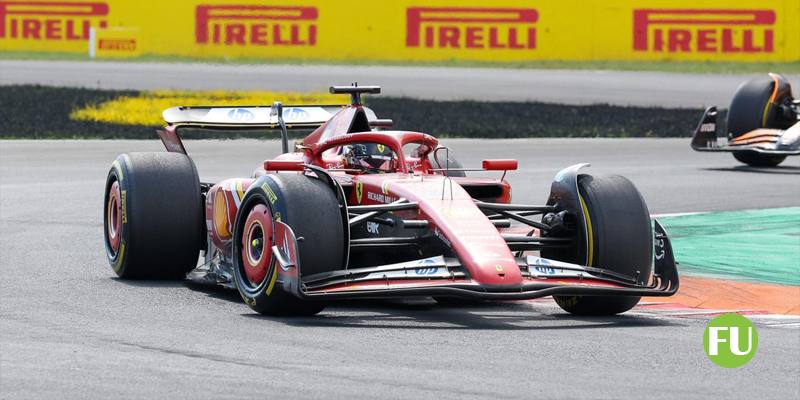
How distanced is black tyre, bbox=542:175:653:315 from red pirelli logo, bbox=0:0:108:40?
25.5 meters

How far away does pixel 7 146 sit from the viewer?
20828 millimetres

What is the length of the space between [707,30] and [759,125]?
1359cm

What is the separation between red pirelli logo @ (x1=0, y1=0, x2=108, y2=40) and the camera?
33.0m

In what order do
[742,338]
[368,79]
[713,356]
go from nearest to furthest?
[713,356] < [742,338] < [368,79]

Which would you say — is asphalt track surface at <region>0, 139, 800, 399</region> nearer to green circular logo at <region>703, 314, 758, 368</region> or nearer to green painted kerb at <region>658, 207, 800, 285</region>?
green circular logo at <region>703, 314, 758, 368</region>

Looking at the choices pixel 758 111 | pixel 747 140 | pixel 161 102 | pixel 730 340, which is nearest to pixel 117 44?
pixel 161 102

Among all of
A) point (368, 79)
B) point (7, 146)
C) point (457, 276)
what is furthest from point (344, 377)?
point (368, 79)

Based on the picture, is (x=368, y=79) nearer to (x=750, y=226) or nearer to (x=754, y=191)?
(x=754, y=191)

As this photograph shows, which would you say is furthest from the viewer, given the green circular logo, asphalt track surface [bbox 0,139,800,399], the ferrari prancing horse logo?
the ferrari prancing horse logo

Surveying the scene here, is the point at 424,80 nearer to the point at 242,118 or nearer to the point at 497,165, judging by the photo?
the point at 242,118

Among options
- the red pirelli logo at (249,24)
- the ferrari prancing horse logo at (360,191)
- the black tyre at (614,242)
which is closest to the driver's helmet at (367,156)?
the ferrari prancing horse logo at (360,191)

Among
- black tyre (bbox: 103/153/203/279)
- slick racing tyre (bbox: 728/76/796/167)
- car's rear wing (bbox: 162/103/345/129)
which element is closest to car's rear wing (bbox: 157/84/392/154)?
car's rear wing (bbox: 162/103/345/129)

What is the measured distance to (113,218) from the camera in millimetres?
10461

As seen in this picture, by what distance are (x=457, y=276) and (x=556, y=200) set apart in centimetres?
125
